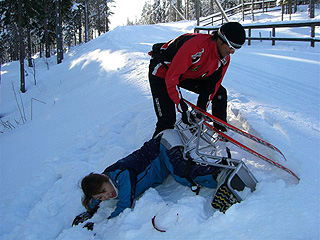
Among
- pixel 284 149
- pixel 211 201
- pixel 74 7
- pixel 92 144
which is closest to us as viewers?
pixel 211 201

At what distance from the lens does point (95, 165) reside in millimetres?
3838

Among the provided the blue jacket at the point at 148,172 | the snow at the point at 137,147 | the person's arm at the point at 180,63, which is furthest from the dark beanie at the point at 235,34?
the blue jacket at the point at 148,172

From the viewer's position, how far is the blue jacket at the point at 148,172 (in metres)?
2.63

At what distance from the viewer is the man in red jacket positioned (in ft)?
9.33

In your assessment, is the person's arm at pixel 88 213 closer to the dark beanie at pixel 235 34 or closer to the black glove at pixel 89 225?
the black glove at pixel 89 225

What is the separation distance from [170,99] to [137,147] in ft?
3.32

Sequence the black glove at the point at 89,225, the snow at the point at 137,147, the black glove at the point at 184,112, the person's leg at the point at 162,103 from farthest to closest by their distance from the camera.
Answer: the person's leg at the point at 162,103 < the black glove at the point at 184,112 < the black glove at the point at 89,225 < the snow at the point at 137,147

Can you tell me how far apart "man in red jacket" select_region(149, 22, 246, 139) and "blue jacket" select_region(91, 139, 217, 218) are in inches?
19.2

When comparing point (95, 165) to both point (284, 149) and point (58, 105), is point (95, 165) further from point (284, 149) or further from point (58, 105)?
point (58, 105)

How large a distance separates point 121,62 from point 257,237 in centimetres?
857

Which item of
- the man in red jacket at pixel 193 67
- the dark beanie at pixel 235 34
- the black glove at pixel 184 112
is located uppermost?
the dark beanie at pixel 235 34

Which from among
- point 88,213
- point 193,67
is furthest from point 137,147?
point 193,67

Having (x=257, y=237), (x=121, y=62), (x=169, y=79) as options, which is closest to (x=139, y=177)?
(x=169, y=79)

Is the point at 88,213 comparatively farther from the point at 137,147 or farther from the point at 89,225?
the point at 137,147
